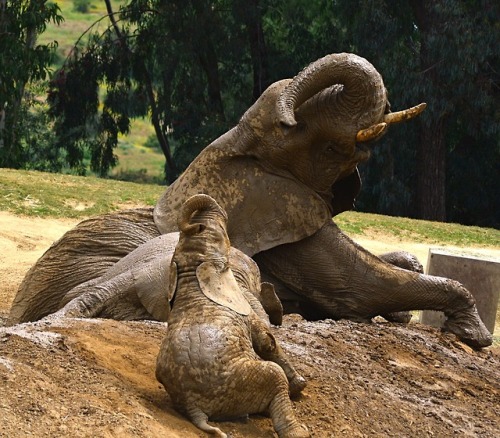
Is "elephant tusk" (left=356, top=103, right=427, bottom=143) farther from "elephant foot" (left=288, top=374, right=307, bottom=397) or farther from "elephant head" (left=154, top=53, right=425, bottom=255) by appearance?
"elephant foot" (left=288, top=374, right=307, bottom=397)

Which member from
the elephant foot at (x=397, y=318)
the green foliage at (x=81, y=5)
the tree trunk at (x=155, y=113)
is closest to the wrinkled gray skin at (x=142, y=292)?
the elephant foot at (x=397, y=318)

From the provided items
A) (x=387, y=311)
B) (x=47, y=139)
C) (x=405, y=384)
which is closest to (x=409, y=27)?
(x=47, y=139)

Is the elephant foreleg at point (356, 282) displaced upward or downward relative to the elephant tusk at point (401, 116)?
downward

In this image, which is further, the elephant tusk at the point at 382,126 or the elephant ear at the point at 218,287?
the elephant tusk at the point at 382,126

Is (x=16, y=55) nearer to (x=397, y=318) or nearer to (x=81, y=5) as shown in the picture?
(x=397, y=318)

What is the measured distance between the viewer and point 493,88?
27.7m

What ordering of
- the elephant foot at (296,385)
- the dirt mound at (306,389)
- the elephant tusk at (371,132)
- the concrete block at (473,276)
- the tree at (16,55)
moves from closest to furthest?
the dirt mound at (306,389), the elephant foot at (296,385), the elephant tusk at (371,132), the concrete block at (473,276), the tree at (16,55)

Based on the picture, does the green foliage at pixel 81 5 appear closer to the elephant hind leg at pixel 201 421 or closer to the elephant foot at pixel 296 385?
the elephant foot at pixel 296 385

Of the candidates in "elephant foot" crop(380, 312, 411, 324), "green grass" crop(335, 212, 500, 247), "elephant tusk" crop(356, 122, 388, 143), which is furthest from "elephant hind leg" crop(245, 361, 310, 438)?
"green grass" crop(335, 212, 500, 247)

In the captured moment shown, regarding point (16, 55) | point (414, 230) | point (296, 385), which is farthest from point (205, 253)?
point (16, 55)

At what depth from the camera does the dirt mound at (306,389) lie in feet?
15.8

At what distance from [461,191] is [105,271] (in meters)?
22.7

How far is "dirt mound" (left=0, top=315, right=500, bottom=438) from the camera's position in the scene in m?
4.81

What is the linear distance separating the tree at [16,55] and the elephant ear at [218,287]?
65.6 feet
